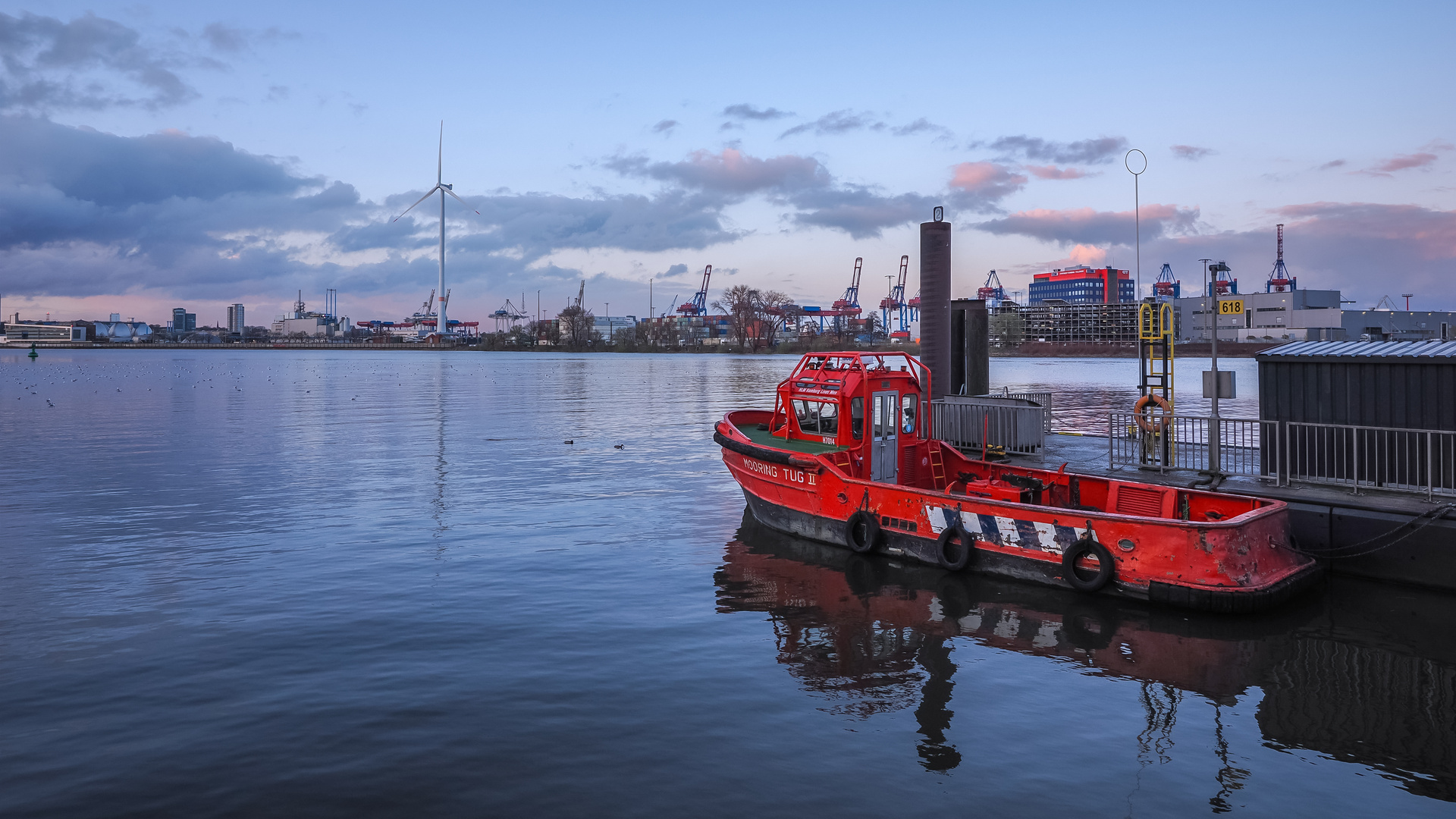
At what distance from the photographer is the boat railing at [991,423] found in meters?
20.8

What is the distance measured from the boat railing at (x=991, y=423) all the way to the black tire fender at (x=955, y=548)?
208 inches

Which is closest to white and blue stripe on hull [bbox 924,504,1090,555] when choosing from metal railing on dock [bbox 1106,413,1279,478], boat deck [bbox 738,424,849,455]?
boat deck [bbox 738,424,849,455]

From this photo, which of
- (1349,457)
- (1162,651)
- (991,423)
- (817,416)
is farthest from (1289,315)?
(1162,651)

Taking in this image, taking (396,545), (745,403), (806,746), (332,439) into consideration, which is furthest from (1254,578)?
(745,403)

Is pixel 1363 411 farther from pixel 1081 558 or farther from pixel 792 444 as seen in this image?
pixel 792 444

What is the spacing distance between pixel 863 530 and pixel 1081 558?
3.96m

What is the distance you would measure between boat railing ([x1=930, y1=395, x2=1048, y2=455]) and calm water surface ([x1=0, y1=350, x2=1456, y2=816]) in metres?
6.79

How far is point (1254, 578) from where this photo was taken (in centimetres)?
1198

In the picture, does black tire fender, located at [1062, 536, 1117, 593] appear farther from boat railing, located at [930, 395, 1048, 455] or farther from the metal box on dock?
boat railing, located at [930, 395, 1048, 455]

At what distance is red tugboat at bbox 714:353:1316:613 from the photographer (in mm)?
12039

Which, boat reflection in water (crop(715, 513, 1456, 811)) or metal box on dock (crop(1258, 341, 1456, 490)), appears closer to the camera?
boat reflection in water (crop(715, 513, 1456, 811))

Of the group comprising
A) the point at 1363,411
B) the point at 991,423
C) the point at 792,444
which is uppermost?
the point at 1363,411

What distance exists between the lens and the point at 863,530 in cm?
1583

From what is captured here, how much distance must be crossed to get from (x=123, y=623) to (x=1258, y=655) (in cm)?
1451
